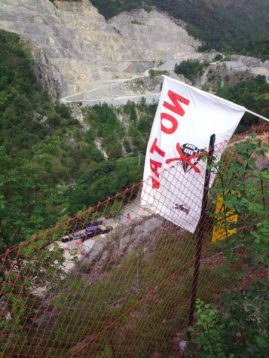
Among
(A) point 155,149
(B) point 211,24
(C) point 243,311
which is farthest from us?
(B) point 211,24

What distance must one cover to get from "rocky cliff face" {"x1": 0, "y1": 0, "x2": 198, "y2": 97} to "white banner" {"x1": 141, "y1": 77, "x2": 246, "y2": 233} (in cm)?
5438

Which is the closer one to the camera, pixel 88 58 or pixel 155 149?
pixel 155 149

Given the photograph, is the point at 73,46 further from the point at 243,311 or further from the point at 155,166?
the point at 243,311

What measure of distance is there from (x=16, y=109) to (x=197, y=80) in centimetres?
4527

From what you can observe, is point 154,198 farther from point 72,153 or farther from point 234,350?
point 72,153

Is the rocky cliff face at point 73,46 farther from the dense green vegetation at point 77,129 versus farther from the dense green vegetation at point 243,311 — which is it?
the dense green vegetation at point 243,311

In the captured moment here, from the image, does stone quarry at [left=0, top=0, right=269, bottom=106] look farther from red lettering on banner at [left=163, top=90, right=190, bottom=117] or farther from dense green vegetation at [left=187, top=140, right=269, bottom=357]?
dense green vegetation at [left=187, top=140, right=269, bottom=357]

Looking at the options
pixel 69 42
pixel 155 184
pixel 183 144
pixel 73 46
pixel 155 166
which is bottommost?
pixel 73 46

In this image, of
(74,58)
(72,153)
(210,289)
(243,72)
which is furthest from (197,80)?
(210,289)

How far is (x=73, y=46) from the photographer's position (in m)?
65.8

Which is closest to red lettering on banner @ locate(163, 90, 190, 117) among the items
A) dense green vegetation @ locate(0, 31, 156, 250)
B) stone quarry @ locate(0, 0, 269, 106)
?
dense green vegetation @ locate(0, 31, 156, 250)

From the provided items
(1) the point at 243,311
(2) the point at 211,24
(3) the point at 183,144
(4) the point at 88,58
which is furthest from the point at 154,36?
(1) the point at 243,311

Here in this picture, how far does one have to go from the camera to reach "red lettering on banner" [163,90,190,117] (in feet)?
12.6

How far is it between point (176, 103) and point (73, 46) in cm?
6772
